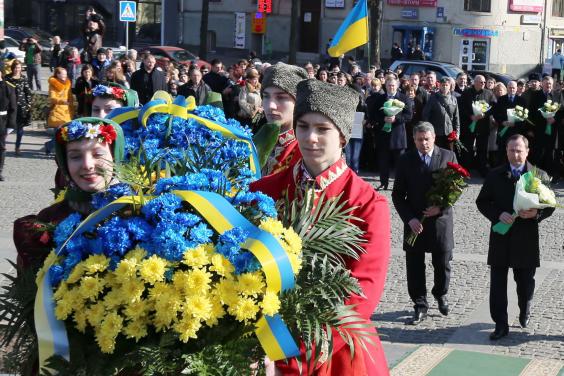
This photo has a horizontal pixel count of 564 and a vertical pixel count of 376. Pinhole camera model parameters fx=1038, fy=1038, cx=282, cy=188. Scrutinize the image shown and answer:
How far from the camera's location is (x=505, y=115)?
17859mm

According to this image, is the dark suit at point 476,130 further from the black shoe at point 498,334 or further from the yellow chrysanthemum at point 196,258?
the yellow chrysanthemum at point 196,258

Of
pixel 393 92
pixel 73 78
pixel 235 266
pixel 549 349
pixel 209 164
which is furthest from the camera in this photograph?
pixel 73 78

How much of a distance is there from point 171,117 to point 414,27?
3699 cm

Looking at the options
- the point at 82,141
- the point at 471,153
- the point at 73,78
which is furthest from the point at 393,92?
the point at 82,141

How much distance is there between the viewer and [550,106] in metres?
17.2

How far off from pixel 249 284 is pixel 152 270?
296mm

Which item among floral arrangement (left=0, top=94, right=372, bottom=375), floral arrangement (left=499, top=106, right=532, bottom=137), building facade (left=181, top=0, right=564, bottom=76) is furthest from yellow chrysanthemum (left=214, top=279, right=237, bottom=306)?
building facade (left=181, top=0, right=564, bottom=76)

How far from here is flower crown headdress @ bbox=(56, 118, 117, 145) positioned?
13.6 feet

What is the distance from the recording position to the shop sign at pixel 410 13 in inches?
1647

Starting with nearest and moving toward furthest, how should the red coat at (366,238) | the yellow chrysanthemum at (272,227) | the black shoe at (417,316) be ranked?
the yellow chrysanthemum at (272,227), the red coat at (366,238), the black shoe at (417,316)

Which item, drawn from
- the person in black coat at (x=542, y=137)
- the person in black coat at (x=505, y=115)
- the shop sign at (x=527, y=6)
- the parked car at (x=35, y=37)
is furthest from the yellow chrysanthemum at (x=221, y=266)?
the parked car at (x=35, y=37)

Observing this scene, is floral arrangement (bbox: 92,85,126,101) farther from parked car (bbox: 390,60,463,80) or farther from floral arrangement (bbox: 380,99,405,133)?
parked car (bbox: 390,60,463,80)

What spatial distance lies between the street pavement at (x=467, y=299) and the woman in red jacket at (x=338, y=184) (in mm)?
2662

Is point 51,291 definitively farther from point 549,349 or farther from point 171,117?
point 549,349
